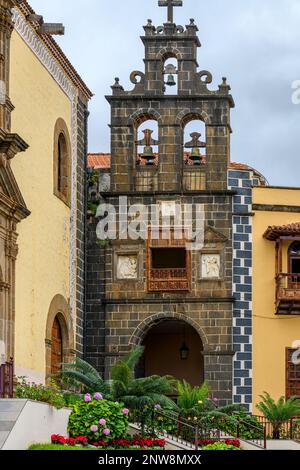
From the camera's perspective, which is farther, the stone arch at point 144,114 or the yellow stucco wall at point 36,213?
the stone arch at point 144,114

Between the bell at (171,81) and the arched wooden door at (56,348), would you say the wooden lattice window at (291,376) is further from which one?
the bell at (171,81)

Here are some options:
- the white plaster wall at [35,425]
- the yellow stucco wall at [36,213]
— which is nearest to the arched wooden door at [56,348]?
the yellow stucco wall at [36,213]

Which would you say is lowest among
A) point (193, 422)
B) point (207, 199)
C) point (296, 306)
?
point (193, 422)

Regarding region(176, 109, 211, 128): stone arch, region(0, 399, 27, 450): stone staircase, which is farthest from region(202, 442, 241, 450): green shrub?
region(176, 109, 211, 128): stone arch

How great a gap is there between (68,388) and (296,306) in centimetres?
681

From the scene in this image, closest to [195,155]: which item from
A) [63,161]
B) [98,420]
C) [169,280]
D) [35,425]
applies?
[169,280]

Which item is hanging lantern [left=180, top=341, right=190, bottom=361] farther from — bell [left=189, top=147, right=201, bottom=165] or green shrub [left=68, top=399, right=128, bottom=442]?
green shrub [left=68, top=399, right=128, bottom=442]

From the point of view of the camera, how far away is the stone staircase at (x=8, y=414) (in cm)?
2878

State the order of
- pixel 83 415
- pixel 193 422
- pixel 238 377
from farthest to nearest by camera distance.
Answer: pixel 238 377 < pixel 193 422 < pixel 83 415

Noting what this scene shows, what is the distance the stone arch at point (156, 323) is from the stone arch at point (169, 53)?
6614mm

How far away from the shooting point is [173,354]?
47.9 metres
